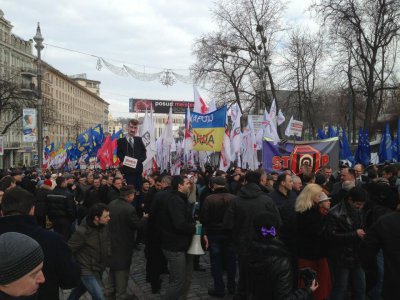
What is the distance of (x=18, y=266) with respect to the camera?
1.84 m

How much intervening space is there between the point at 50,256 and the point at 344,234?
10.4 ft

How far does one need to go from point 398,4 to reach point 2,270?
25.2 m

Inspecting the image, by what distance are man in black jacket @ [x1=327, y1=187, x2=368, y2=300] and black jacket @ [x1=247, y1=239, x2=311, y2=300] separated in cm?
168

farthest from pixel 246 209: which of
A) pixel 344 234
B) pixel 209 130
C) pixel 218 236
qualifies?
pixel 209 130

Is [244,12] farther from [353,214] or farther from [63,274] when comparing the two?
[63,274]

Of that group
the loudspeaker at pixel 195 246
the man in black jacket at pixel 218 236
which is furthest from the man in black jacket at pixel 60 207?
the loudspeaker at pixel 195 246

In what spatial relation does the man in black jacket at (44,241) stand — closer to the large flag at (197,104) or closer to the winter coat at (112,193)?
the winter coat at (112,193)

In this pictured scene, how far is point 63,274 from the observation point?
3217 millimetres

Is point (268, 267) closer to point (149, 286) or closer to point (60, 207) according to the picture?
point (149, 286)

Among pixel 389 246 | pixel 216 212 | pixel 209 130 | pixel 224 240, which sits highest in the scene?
pixel 209 130

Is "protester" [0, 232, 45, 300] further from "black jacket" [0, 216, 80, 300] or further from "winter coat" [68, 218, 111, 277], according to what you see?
"winter coat" [68, 218, 111, 277]

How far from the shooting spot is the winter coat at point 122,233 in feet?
18.5

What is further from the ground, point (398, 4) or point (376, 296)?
point (398, 4)

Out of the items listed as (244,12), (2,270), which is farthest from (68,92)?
(2,270)
